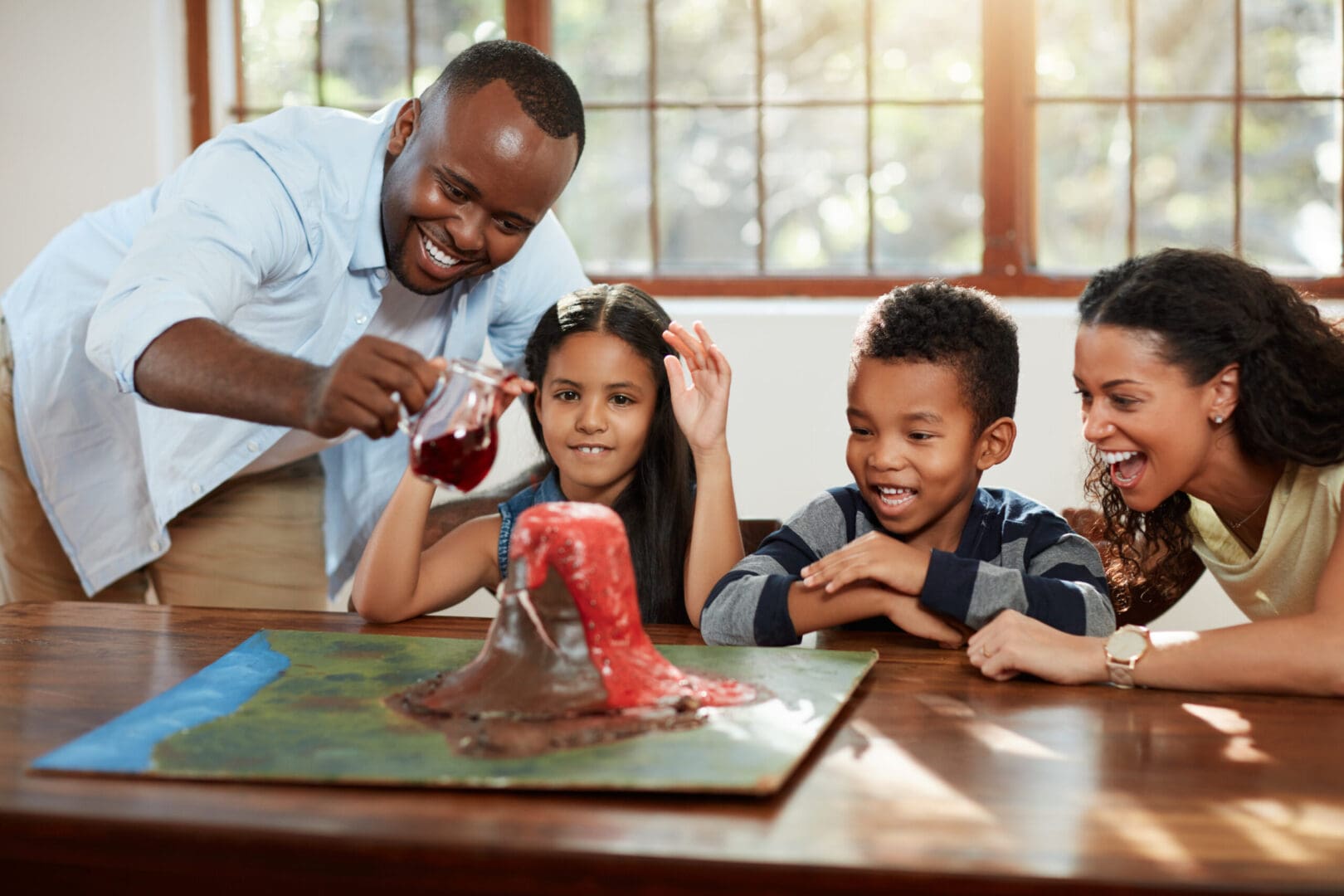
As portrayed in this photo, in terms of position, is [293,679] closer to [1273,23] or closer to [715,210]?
[715,210]

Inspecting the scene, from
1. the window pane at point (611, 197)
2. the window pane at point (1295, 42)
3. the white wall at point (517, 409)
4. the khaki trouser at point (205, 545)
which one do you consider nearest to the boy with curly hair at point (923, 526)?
the khaki trouser at point (205, 545)

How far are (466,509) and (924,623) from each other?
2.67 ft

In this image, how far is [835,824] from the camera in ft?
3.14

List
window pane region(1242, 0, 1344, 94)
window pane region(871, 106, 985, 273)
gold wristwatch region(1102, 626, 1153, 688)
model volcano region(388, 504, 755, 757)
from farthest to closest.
Result: 1. window pane region(871, 106, 985, 273)
2. window pane region(1242, 0, 1344, 94)
3. gold wristwatch region(1102, 626, 1153, 688)
4. model volcano region(388, 504, 755, 757)

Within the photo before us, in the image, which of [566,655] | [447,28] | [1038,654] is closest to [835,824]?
[566,655]

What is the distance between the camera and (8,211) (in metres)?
3.19

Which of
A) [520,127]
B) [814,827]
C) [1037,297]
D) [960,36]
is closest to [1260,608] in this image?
[814,827]

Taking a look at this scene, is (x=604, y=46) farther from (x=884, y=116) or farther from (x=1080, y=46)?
(x=1080, y=46)

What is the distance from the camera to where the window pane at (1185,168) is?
3322 mm

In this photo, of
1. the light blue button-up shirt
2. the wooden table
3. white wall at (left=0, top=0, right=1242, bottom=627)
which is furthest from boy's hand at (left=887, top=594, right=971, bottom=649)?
white wall at (left=0, top=0, right=1242, bottom=627)

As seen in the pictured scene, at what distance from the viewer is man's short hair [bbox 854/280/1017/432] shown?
1.64 meters

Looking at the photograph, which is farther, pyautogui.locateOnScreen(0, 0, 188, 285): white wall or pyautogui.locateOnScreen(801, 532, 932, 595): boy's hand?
pyautogui.locateOnScreen(0, 0, 188, 285): white wall

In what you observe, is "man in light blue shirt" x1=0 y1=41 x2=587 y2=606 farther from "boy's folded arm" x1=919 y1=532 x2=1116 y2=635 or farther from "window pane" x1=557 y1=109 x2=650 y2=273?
"window pane" x1=557 y1=109 x2=650 y2=273

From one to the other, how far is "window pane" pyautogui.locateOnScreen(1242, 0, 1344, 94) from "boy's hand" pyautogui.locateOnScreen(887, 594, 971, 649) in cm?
217
